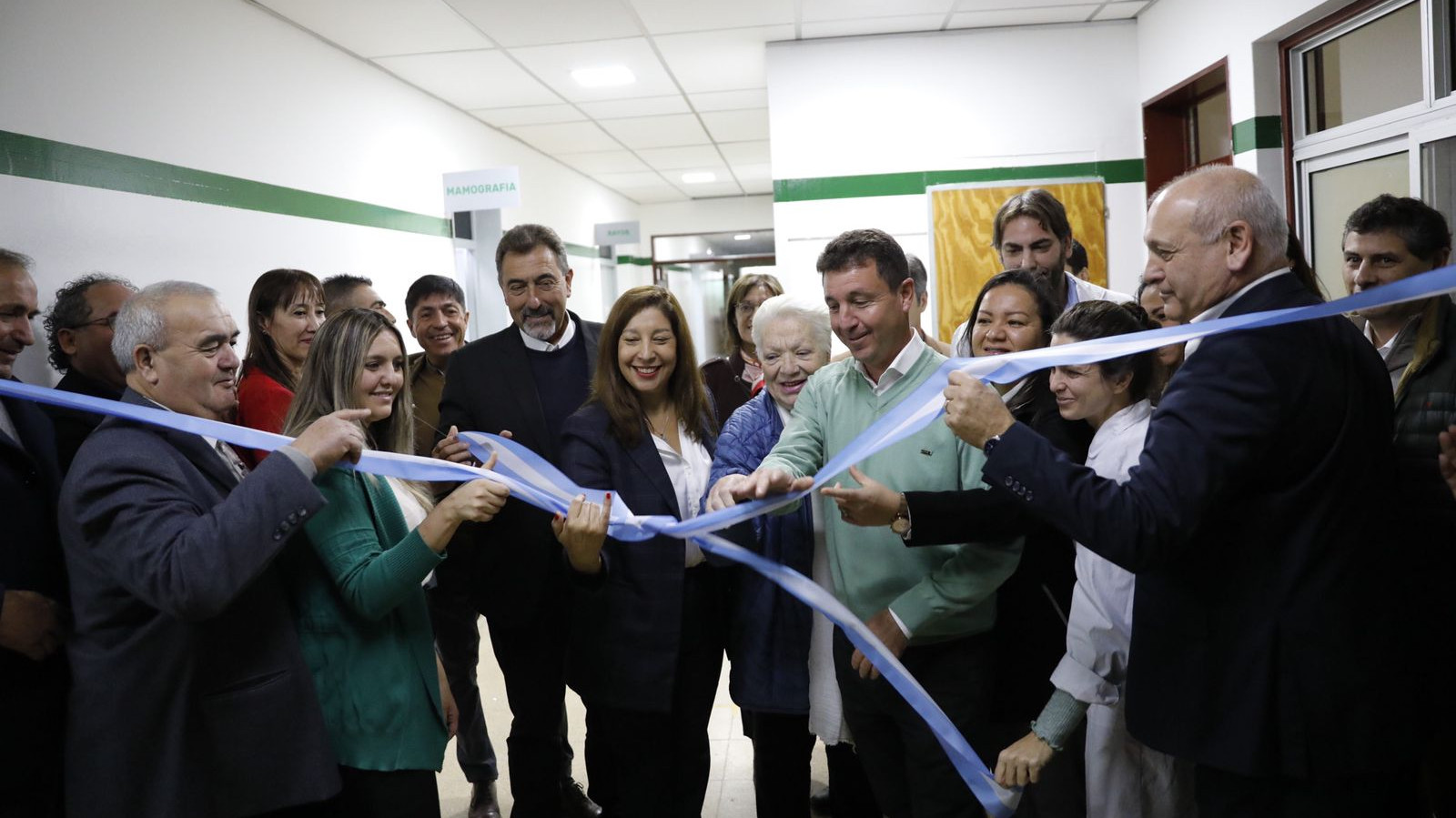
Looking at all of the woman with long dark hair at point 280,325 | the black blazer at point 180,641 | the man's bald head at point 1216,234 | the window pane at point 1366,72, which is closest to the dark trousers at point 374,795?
the black blazer at point 180,641

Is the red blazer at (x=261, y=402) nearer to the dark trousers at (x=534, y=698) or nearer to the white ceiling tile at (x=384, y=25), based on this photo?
the dark trousers at (x=534, y=698)

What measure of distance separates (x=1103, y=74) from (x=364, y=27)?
487 centimetres

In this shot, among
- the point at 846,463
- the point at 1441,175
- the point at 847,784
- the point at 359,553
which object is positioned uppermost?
the point at 1441,175

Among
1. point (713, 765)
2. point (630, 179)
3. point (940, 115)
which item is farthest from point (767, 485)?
point (630, 179)

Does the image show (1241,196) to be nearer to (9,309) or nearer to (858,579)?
(858,579)

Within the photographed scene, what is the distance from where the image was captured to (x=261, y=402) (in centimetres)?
272

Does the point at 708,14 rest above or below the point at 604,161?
below

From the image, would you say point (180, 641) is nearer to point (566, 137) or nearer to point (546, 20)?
point (546, 20)

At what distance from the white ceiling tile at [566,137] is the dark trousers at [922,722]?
25.4 ft

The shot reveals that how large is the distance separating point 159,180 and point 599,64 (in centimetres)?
328

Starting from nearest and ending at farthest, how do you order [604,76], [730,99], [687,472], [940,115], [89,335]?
1. [687,472]
2. [89,335]
3. [940,115]
4. [604,76]
5. [730,99]

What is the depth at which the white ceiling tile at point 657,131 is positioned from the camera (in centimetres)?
888

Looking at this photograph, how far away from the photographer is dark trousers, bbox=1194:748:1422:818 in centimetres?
148

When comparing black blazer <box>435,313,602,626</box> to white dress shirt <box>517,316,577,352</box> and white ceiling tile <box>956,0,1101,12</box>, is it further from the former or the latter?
white ceiling tile <box>956,0,1101,12</box>
